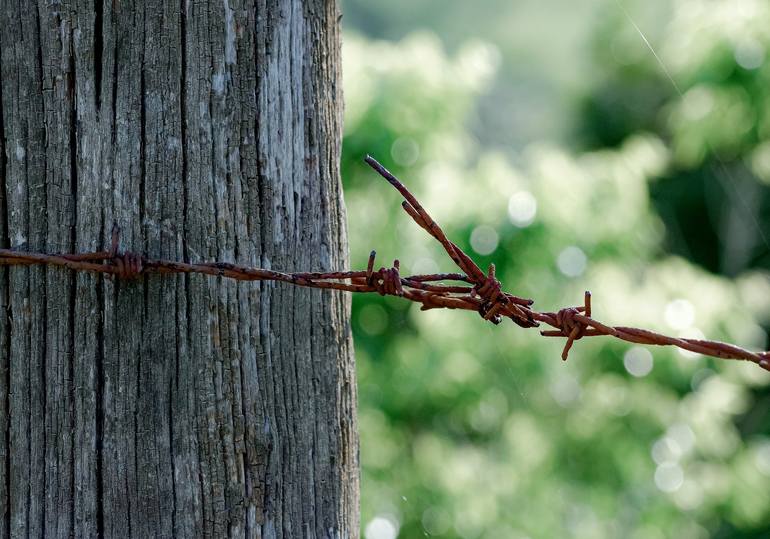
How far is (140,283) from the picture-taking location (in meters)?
1.54

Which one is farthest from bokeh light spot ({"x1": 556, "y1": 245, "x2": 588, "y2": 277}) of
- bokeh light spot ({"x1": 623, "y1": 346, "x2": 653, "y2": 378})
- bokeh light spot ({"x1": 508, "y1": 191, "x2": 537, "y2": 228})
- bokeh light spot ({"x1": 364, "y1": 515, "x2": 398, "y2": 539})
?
bokeh light spot ({"x1": 364, "y1": 515, "x2": 398, "y2": 539})

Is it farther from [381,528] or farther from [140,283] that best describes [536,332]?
[140,283]

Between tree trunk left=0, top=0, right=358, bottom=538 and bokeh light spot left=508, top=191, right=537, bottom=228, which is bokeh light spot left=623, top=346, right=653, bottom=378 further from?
tree trunk left=0, top=0, right=358, bottom=538

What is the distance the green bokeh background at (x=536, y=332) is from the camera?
188 inches

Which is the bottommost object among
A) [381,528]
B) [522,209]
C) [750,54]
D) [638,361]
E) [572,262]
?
[381,528]

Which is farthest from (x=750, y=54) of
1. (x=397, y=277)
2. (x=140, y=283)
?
(x=140, y=283)

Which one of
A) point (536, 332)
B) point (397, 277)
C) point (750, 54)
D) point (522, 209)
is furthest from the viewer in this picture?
point (750, 54)

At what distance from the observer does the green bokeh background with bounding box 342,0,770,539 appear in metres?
4.77

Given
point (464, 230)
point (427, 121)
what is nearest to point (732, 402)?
point (464, 230)

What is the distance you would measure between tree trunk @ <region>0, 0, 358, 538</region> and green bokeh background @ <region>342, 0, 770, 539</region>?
313cm

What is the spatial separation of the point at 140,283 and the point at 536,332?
347 cm

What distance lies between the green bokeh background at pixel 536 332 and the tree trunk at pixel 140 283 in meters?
3.13

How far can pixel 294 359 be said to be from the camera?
1629 mm

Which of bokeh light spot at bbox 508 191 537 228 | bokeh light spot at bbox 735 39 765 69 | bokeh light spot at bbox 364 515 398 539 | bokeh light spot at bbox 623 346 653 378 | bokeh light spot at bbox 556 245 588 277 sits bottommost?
bokeh light spot at bbox 364 515 398 539
